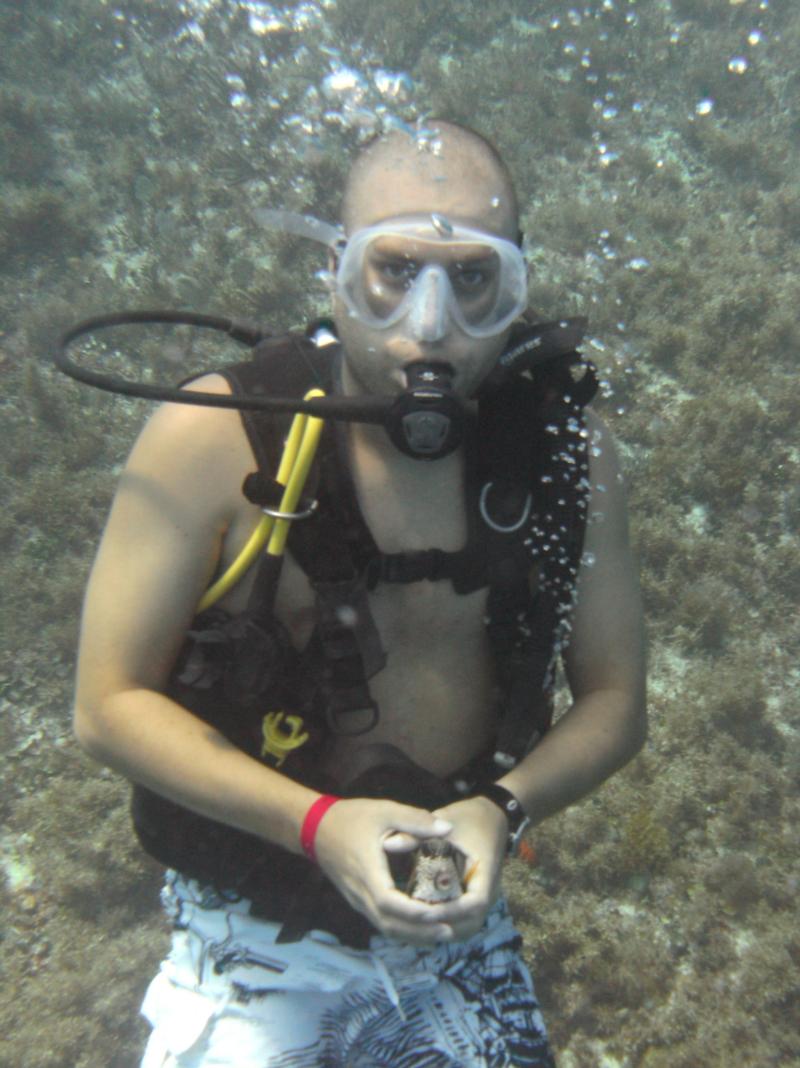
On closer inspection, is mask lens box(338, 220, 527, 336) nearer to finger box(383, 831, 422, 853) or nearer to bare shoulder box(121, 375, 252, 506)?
bare shoulder box(121, 375, 252, 506)

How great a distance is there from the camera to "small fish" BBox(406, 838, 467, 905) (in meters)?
1.55

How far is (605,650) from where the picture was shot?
2.47 meters

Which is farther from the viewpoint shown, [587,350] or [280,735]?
[587,350]

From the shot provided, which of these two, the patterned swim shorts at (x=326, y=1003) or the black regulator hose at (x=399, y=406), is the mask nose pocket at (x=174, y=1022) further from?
the black regulator hose at (x=399, y=406)

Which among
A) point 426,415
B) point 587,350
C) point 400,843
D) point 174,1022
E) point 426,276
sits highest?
point 587,350

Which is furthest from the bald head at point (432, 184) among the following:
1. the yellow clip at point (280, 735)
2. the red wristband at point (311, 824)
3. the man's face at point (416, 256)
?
the red wristband at point (311, 824)

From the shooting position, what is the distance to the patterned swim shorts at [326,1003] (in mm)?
2213

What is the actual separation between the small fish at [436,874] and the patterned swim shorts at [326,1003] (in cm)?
81

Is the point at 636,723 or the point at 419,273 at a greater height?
the point at 419,273

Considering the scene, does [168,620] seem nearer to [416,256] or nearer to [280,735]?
[280,735]

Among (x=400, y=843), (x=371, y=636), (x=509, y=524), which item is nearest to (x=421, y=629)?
(x=371, y=636)

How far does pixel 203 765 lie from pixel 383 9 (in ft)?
36.0

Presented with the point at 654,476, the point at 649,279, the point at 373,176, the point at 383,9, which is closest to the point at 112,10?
the point at 383,9

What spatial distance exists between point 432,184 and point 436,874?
64.7 inches
